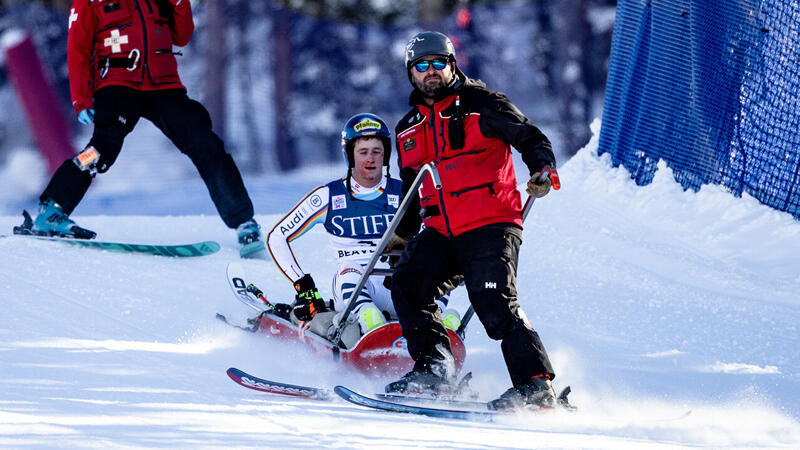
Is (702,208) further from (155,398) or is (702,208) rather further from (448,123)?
(155,398)

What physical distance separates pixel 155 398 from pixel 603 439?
6.06ft

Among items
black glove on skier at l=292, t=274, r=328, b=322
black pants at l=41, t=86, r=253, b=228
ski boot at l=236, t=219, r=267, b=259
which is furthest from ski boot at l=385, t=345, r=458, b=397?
black pants at l=41, t=86, r=253, b=228

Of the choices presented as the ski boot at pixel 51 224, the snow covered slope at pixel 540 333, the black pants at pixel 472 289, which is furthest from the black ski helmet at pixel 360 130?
the ski boot at pixel 51 224

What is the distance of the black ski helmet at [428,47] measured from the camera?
4379 mm

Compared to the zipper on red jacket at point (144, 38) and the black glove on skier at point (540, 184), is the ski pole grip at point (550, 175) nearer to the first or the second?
the black glove on skier at point (540, 184)

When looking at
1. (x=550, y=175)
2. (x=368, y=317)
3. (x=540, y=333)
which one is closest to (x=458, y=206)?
(x=550, y=175)

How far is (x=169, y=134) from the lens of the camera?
7000 millimetres

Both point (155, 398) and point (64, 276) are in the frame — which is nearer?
point (155, 398)

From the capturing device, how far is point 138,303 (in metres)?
5.78

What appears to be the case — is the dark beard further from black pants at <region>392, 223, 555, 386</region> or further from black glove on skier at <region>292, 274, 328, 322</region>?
black glove on skier at <region>292, 274, 328, 322</region>

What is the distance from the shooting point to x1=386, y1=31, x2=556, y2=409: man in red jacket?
4.11m

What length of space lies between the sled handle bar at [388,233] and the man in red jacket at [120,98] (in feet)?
8.53

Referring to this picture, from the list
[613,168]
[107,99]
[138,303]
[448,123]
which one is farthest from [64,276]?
[613,168]

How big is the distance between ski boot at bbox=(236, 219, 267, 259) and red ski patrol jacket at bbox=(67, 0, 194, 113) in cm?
123
